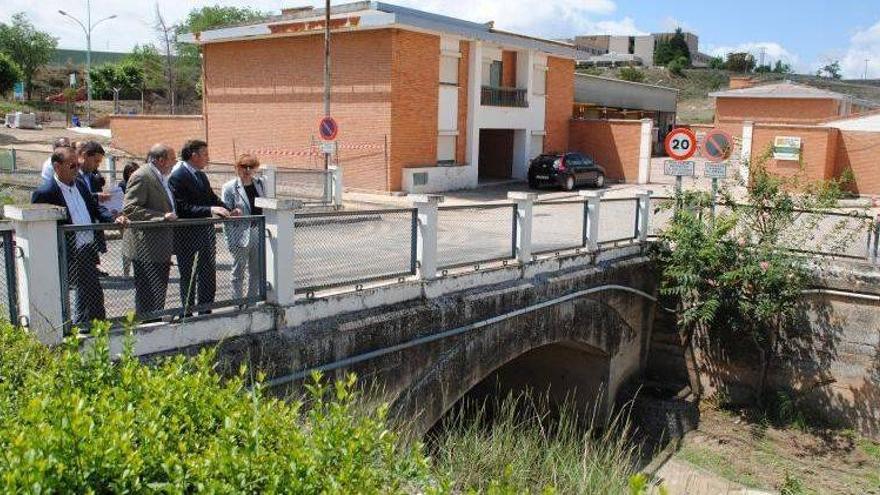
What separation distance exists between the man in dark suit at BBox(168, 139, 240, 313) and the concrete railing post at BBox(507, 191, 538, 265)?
4054 millimetres

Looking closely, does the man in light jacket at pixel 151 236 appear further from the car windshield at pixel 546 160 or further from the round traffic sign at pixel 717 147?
the car windshield at pixel 546 160

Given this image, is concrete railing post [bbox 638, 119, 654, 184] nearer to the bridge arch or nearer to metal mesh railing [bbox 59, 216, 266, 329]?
the bridge arch

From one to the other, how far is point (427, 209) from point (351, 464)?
5.05 meters

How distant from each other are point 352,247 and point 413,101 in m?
16.2

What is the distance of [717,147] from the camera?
12445mm

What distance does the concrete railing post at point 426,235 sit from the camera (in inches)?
316

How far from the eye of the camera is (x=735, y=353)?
1339cm

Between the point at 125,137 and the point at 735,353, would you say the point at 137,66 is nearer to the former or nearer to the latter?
the point at 125,137

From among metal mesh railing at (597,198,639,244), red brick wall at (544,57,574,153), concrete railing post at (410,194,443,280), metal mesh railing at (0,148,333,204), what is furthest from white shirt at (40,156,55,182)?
red brick wall at (544,57,574,153)

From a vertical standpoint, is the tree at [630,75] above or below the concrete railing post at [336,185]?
above

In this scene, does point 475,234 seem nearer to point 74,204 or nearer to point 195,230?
point 195,230

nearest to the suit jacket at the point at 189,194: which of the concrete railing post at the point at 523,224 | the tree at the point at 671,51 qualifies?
the concrete railing post at the point at 523,224

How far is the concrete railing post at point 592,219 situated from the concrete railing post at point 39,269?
760 centimetres

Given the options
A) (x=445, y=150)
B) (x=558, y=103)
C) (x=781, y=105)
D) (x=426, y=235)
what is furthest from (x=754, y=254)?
(x=781, y=105)
